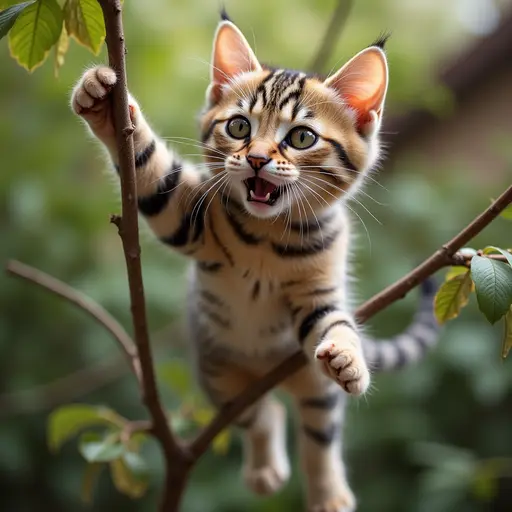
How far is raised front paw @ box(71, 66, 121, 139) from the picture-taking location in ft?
2.43

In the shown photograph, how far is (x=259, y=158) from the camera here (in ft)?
2.72

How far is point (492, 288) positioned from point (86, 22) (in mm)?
538

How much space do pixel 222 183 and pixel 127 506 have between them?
150 centimetres

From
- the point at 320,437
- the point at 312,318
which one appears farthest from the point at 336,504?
the point at 312,318

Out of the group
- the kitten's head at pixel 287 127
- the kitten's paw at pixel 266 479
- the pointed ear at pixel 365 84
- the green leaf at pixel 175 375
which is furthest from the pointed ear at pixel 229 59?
the kitten's paw at pixel 266 479

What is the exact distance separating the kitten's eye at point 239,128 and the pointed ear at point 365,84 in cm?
13

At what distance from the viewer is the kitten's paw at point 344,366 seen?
80cm

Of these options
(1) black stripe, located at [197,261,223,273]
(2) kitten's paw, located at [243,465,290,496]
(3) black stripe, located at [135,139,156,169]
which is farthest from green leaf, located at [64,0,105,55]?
(2) kitten's paw, located at [243,465,290,496]

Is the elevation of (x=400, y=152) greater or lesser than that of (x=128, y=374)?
greater

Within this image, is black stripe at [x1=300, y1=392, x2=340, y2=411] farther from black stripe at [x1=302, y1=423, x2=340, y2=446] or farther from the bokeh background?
the bokeh background

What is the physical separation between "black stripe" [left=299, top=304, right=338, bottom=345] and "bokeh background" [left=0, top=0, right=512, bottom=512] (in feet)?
2.66

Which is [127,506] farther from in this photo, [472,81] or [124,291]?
[472,81]

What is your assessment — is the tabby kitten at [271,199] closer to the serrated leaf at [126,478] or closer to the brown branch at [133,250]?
the brown branch at [133,250]

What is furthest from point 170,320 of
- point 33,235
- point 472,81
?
point 472,81
